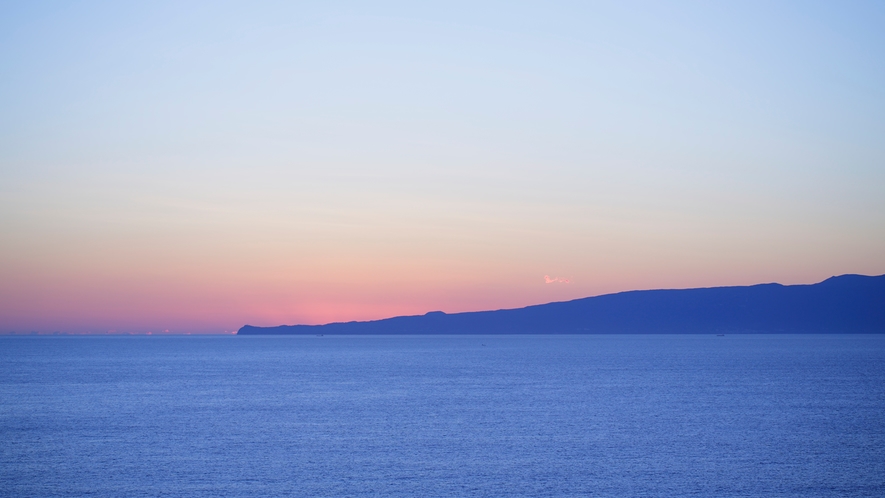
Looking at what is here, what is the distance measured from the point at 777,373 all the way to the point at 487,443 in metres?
68.7

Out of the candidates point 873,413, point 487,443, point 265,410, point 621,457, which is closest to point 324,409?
point 265,410

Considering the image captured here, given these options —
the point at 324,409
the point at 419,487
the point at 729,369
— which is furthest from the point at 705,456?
the point at 729,369

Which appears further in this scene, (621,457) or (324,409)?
(324,409)

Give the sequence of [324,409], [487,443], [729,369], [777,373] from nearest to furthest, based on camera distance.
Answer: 1. [487,443]
2. [324,409]
3. [777,373]
4. [729,369]

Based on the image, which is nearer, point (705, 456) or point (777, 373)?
point (705, 456)

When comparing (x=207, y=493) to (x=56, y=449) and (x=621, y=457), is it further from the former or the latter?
(x=621, y=457)

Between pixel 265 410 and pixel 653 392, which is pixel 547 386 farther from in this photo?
pixel 265 410

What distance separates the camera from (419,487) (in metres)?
30.5

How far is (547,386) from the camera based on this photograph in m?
75.0

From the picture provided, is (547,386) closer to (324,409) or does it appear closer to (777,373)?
(324,409)

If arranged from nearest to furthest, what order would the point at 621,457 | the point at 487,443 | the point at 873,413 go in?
1. the point at 621,457
2. the point at 487,443
3. the point at 873,413

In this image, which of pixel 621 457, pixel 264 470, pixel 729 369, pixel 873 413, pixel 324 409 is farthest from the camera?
pixel 729 369

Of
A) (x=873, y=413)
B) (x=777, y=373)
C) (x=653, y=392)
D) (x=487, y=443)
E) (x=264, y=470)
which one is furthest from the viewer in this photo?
(x=777, y=373)

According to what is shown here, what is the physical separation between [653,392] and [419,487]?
4364cm
